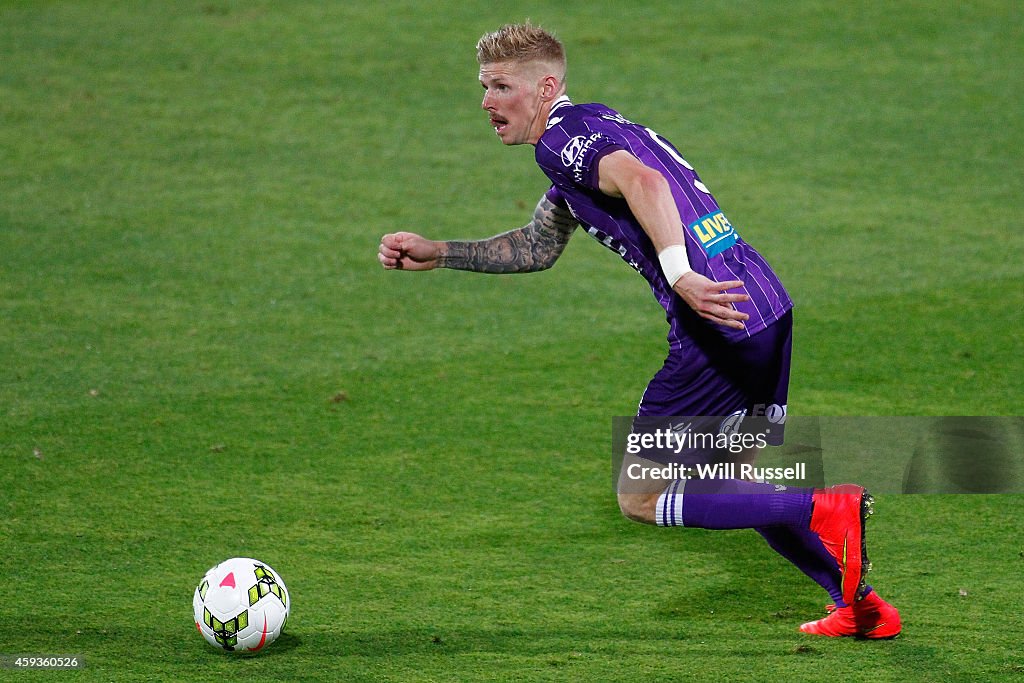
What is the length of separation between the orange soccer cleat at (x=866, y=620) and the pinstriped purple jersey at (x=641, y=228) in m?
1.03

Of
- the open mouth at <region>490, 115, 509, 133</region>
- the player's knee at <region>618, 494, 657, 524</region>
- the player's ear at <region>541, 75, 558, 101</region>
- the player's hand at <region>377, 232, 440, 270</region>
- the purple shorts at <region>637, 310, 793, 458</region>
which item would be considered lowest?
the player's knee at <region>618, 494, 657, 524</region>

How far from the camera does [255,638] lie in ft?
15.1

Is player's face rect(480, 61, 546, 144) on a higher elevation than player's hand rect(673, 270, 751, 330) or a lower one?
higher

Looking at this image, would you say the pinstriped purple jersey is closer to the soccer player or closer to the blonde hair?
the soccer player

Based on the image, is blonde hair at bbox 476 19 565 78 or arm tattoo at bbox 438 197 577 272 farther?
arm tattoo at bbox 438 197 577 272

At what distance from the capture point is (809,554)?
4.72 m

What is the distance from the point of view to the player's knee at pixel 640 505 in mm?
4535

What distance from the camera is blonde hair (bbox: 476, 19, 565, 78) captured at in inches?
181

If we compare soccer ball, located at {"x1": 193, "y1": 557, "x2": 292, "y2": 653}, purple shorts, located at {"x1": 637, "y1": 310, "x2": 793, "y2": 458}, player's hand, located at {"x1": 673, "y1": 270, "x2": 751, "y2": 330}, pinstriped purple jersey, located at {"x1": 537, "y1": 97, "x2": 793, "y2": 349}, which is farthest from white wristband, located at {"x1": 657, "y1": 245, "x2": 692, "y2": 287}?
soccer ball, located at {"x1": 193, "y1": 557, "x2": 292, "y2": 653}

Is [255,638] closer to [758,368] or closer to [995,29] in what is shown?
[758,368]

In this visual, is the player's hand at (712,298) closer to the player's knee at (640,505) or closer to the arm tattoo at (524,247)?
the player's knee at (640,505)

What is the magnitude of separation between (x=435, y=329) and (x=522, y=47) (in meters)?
3.62

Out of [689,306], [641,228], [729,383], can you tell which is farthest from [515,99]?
[729,383]

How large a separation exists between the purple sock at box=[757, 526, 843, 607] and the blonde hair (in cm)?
173
